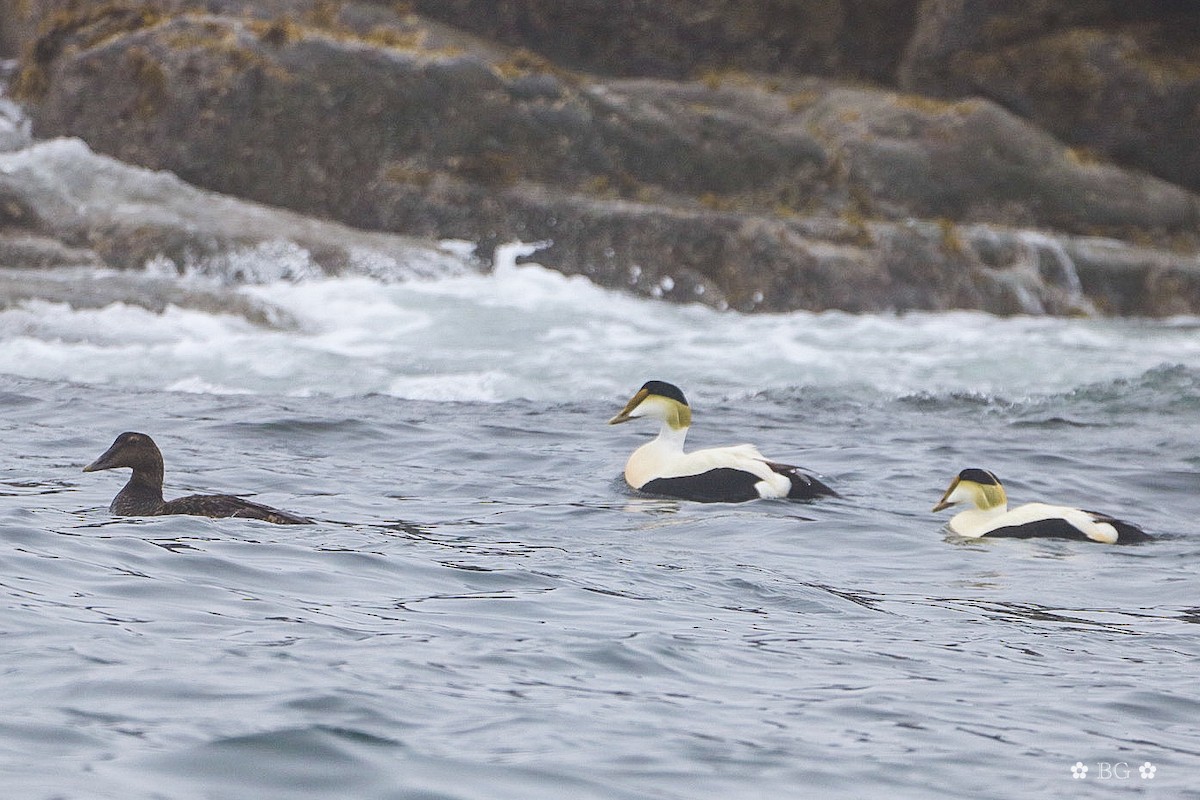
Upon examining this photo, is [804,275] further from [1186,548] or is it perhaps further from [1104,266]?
[1186,548]

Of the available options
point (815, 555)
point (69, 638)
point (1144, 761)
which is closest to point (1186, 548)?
point (815, 555)

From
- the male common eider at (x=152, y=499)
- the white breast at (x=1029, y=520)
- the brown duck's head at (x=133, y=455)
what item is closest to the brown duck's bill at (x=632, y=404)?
the white breast at (x=1029, y=520)

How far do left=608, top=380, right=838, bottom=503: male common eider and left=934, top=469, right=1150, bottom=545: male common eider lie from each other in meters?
0.74

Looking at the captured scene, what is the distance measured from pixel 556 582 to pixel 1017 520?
2675 millimetres

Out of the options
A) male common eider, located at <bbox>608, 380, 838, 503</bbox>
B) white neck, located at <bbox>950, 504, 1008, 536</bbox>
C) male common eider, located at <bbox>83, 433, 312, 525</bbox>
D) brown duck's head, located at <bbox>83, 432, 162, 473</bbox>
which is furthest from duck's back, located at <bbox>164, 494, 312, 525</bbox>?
white neck, located at <bbox>950, 504, 1008, 536</bbox>

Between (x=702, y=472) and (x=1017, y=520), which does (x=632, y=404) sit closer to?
(x=702, y=472)

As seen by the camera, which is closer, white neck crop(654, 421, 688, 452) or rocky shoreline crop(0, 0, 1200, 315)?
white neck crop(654, 421, 688, 452)

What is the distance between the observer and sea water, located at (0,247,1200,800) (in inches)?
152

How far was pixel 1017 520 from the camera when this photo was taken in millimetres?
7699

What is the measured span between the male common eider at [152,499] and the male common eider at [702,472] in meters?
2.12

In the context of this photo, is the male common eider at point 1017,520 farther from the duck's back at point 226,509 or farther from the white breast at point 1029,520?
the duck's back at point 226,509

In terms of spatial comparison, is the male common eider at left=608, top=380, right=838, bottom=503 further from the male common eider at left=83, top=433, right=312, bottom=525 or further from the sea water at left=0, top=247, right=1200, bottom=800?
the male common eider at left=83, top=433, right=312, bottom=525

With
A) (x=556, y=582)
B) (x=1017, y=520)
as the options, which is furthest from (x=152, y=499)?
(x=1017, y=520)

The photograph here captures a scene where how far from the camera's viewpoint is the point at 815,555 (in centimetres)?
704
